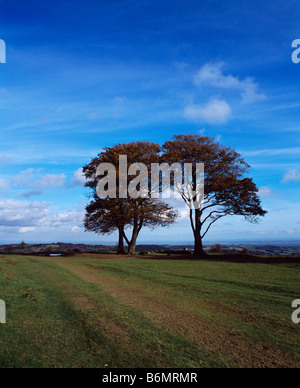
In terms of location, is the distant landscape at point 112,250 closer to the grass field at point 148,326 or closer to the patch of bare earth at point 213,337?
the grass field at point 148,326

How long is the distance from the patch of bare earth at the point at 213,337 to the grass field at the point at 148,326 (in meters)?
0.02

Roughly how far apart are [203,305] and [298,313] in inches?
115

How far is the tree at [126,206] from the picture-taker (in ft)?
113

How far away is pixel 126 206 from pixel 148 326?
27.2 meters

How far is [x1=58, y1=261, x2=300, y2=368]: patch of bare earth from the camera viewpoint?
5590 millimetres

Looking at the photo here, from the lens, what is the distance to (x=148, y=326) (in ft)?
24.3

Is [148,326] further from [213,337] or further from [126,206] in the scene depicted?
[126,206]

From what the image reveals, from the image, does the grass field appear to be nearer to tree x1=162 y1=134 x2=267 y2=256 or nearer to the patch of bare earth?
the patch of bare earth

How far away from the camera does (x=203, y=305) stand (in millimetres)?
9781

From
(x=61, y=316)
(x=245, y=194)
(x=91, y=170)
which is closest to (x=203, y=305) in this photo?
(x=61, y=316)

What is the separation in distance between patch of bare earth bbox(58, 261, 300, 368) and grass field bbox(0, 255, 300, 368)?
0.07 feet

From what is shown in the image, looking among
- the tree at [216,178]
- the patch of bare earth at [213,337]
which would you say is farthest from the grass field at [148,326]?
the tree at [216,178]

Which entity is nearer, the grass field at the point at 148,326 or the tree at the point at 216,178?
the grass field at the point at 148,326
